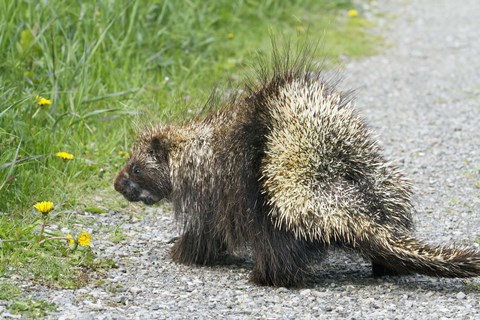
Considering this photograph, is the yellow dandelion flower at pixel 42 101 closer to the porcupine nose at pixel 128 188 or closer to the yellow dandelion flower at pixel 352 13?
the porcupine nose at pixel 128 188

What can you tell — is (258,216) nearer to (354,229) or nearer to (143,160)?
(354,229)

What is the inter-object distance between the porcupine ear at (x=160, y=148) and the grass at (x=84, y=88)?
251mm

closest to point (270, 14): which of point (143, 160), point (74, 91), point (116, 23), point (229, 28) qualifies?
point (229, 28)

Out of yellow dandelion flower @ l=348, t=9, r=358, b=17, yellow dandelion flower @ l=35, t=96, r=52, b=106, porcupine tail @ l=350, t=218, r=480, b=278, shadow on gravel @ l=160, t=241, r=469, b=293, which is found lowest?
shadow on gravel @ l=160, t=241, r=469, b=293

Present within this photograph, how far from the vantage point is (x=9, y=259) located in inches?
207

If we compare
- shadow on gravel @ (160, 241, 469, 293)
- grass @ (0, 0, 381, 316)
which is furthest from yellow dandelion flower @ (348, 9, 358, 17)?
shadow on gravel @ (160, 241, 469, 293)

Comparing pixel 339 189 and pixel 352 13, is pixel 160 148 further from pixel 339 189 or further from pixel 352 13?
pixel 352 13

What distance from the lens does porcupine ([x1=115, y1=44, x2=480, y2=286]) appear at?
504 centimetres

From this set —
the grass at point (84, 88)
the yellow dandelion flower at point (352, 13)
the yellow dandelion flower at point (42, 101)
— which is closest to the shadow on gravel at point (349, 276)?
the grass at point (84, 88)

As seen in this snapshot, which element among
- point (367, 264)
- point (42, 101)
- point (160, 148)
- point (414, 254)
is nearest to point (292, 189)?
point (414, 254)

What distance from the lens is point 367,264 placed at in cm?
577

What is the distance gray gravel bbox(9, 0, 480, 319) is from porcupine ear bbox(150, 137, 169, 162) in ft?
1.97

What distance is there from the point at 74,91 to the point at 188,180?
218cm

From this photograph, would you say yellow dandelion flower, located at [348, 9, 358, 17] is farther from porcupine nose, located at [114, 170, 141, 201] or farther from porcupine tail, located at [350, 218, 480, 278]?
porcupine tail, located at [350, 218, 480, 278]
